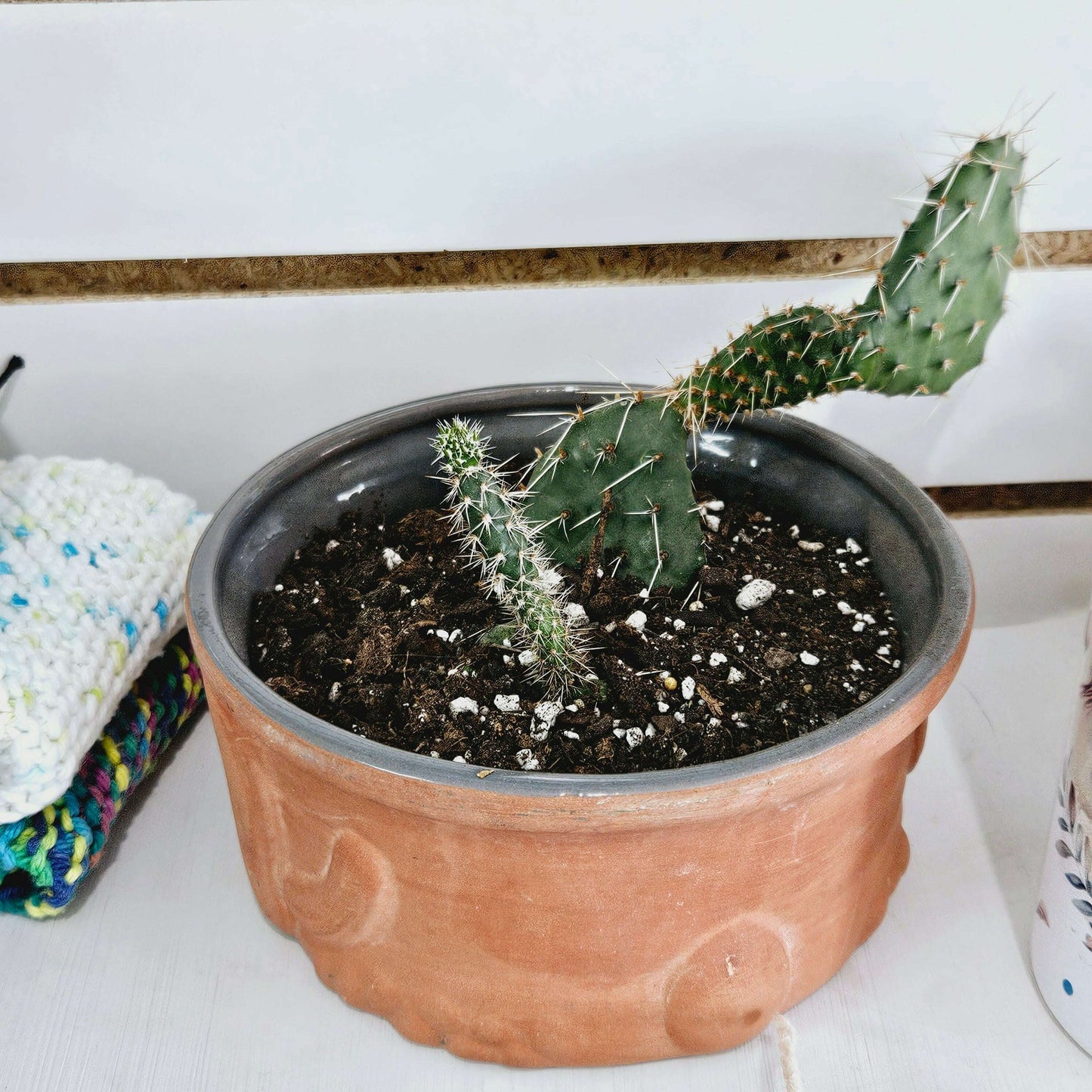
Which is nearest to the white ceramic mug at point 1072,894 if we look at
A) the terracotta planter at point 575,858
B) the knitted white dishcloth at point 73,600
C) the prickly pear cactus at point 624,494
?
the terracotta planter at point 575,858

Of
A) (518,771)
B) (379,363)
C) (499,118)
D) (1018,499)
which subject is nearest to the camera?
(518,771)

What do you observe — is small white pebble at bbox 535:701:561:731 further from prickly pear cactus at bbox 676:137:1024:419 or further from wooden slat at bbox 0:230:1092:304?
wooden slat at bbox 0:230:1092:304

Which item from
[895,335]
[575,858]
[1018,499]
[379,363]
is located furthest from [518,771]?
[1018,499]

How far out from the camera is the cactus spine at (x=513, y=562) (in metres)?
0.53

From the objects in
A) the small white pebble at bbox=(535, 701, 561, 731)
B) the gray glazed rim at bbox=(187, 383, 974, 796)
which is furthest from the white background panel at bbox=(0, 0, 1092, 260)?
the small white pebble at bbox=(535, 701, 561, 731)

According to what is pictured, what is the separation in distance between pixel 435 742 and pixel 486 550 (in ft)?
0.36

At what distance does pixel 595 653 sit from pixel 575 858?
164 millimetres

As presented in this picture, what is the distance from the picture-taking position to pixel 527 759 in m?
0.51

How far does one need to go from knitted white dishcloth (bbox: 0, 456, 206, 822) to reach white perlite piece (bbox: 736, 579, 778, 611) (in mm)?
392

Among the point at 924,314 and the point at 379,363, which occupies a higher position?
the point at 924,314

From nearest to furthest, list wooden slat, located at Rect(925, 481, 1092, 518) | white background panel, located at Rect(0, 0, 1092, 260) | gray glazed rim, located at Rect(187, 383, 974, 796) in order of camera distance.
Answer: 1. gray glazed rim, located at Rect(187, 383, 974, 796)
2. white background panel, located at Rect(0, 0, 1092, 260)
3. wooden slat, located at Rect(925, 481, 1092, 518)

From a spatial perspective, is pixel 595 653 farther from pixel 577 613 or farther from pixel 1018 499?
pixel 1018 499

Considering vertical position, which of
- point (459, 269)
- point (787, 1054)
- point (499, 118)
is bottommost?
point (787, 1054)

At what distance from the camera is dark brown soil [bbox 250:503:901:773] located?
527mm
